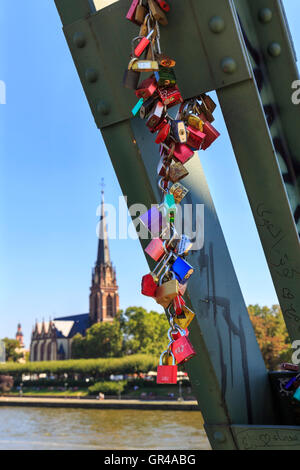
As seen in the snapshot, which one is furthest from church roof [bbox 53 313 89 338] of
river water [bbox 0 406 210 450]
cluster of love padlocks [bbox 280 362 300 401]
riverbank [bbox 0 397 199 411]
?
cluster of love padlocks [bbox 280 362 300 401]

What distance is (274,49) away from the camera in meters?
1.14

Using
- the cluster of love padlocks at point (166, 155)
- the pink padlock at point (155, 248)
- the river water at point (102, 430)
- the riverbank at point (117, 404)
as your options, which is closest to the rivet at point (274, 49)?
the cluster of love padlocks at point (166, 155)

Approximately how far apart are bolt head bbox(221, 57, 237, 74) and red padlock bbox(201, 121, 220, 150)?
0.53 ft

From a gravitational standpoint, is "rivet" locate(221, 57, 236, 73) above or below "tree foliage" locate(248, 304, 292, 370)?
below

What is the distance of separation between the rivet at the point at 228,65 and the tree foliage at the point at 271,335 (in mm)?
32265

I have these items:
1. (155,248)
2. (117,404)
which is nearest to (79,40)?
(155,248)

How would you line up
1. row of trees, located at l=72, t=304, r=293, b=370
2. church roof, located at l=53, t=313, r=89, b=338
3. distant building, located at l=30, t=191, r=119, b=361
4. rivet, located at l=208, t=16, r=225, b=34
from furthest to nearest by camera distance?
church roof, located at l=53, t=313, r=89, b=338
distant building, located at l=30, t=191, r=119, b=361
row of trees, located at l=72, t=304, r=293, b=370
rivet, located at l=208, t=16, r=225, b=34

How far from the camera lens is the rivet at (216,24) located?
95 cm

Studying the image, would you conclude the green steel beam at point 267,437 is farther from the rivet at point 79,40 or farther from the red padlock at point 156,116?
the rivet at point 79,40

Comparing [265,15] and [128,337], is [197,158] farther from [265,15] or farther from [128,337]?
[128,337]

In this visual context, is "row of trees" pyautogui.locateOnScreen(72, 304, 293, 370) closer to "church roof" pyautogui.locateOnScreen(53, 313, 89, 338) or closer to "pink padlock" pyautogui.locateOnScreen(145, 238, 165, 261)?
"church roof" pyautogui.locateOnScreen(53, 313, 89, 338)

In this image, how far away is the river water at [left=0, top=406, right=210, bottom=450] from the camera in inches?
912

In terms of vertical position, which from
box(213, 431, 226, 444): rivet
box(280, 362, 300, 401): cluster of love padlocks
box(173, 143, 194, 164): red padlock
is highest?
box(173, 143, 194, 164): red padlock
